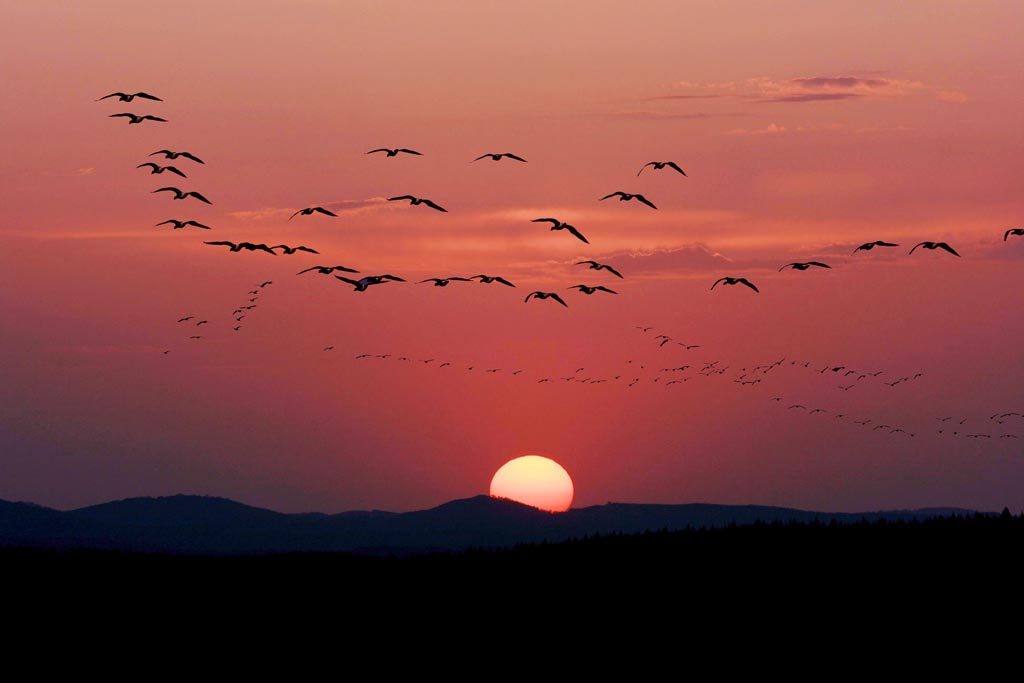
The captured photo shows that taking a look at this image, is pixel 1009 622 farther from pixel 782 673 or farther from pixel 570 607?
Result: pixel 570 607

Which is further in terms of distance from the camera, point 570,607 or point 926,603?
point 570,607

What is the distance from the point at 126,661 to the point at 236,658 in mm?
5740

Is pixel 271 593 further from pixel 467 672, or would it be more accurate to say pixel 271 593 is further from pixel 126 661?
pixel 467 672

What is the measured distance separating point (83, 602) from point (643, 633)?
108ft

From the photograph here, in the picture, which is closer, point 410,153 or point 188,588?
point 410,153

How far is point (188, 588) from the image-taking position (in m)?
83.9

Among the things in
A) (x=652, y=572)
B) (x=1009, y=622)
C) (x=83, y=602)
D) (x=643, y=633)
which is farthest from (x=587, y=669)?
(x=83, y=602)

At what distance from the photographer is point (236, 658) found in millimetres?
71375

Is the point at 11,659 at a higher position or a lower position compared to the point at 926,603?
lower

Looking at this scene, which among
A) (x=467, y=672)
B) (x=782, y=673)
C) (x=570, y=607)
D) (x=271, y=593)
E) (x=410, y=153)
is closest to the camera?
(x=410, y=153)

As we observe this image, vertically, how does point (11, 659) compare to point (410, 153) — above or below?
below

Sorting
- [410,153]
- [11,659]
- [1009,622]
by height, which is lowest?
[11,659]

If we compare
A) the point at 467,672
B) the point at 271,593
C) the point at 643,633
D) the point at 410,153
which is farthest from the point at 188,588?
the point at 410,153

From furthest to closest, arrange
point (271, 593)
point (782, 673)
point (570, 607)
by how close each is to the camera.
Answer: point (271, 593) → point (570, 607) → point (782, 673)
